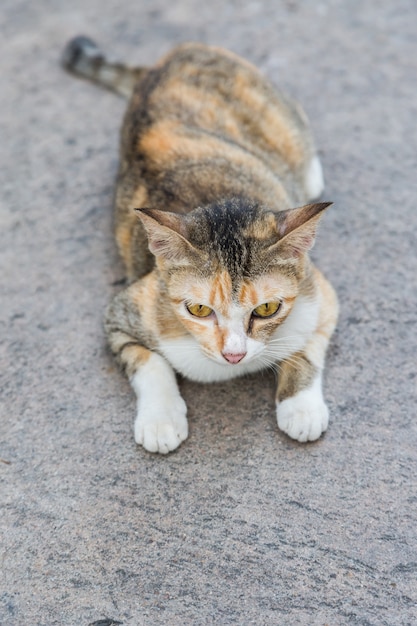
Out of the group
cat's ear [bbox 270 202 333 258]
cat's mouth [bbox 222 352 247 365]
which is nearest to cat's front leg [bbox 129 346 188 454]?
cat's mouth [bbox 222 352 247 365]

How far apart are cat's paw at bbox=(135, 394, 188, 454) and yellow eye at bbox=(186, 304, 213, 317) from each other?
43 cm

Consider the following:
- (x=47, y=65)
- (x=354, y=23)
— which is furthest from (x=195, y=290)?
(x=354, y=23)

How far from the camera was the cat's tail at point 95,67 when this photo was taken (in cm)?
475

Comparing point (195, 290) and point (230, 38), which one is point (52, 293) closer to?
point (195, 290)

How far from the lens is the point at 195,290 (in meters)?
2.55

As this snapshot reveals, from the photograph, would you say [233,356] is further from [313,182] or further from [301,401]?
[313,182]

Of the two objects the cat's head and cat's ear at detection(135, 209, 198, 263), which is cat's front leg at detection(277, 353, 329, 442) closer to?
the cat's head

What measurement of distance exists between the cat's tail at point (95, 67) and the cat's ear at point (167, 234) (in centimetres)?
245

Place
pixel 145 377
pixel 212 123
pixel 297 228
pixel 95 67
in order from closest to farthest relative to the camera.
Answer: pixel 297 228, pixel 145 377, pixel 212 123, pixel 95 67

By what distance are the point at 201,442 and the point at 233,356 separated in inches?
19.9

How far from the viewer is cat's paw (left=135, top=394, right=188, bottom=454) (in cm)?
274

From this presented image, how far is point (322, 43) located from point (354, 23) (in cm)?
38

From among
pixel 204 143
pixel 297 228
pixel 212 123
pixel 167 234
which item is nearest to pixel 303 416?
pixel 297 228

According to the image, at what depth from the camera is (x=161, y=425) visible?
9.04 feet
